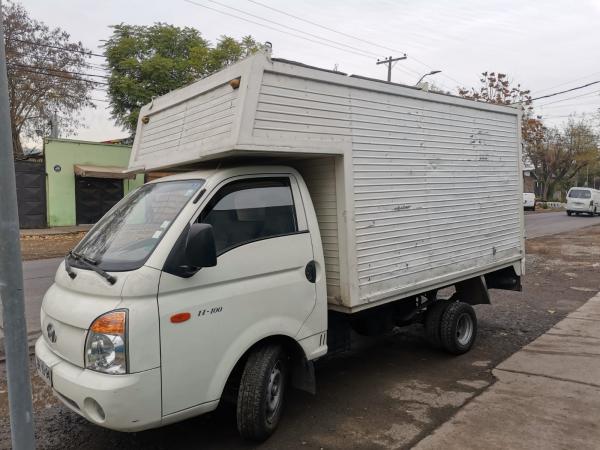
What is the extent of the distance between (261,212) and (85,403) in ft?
5.64

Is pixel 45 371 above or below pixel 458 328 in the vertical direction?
above

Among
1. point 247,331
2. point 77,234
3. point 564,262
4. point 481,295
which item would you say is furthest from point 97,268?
point 77,234

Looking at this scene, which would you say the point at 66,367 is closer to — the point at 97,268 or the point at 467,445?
the point at 97,268

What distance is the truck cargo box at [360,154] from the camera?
3600 millimetres

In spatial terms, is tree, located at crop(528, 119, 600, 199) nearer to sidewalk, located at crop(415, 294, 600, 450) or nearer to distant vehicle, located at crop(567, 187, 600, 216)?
distant vehicle, located at crop(567, 187, 600, 216)

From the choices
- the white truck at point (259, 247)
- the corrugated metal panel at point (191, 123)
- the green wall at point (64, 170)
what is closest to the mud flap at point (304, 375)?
the white truck at point (259, 247)

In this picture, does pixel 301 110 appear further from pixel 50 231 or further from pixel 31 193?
pixel 31 193

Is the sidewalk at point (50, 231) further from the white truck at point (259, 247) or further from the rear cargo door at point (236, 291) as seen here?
the rear cargo door at point (236, 291)

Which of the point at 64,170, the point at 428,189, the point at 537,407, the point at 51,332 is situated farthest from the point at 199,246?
the point at 64,170

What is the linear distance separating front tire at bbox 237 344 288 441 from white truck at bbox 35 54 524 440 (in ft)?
0.04

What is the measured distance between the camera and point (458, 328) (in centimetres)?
555

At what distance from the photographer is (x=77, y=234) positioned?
19766mm

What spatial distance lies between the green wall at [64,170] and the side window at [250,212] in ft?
68.7

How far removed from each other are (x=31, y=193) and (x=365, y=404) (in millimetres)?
21422
